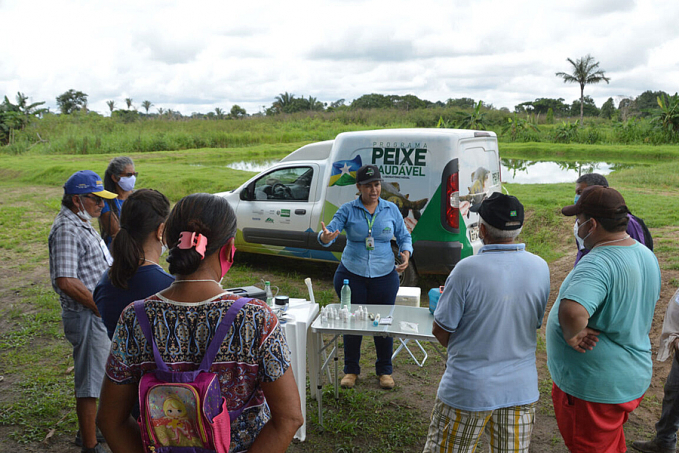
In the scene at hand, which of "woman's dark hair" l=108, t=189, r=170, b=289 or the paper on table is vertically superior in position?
"woman's dark hair" l=108, t=189, r=170, b=289

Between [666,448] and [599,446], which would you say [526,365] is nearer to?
[599,446]

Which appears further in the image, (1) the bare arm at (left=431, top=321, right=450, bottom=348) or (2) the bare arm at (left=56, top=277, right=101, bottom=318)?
(2) the bare arm at (left=56, top=277, right=101, bottom=318)

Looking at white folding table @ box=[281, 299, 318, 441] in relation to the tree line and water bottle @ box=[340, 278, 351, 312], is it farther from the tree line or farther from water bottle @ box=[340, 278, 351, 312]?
the tree line

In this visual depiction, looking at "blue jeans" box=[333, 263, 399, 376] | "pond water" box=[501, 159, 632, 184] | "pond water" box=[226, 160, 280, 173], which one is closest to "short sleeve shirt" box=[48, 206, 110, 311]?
"blue jeans" box=[333, 263, 399, 376]

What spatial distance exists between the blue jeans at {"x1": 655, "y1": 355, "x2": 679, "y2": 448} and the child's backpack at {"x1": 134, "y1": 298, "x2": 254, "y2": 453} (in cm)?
302

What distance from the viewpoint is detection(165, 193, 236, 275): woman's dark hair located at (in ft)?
5.12

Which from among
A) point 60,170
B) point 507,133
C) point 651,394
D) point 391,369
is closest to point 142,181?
point 60,170

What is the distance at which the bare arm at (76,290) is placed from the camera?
305 centimetres

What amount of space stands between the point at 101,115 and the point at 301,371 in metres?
38.7

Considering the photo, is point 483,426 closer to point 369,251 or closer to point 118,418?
point 118,418

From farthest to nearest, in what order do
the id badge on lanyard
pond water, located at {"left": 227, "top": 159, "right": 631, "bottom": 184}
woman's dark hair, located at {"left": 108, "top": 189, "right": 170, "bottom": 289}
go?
1. pond water, located at {"left": 227, "top": 159, "right": 631, "bottom": 184}
2. the id badge on lanyard
3. woman's dark hair, located at {"left": 108, "top": 189, "right": 170, "bottom": 289}

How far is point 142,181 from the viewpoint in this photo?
15969 mm

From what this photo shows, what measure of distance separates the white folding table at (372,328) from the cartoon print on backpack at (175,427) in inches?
83.9

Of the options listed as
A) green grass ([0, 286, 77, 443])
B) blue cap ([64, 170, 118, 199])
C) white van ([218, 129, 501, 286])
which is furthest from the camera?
white van ([218, 129, 501, 286])
